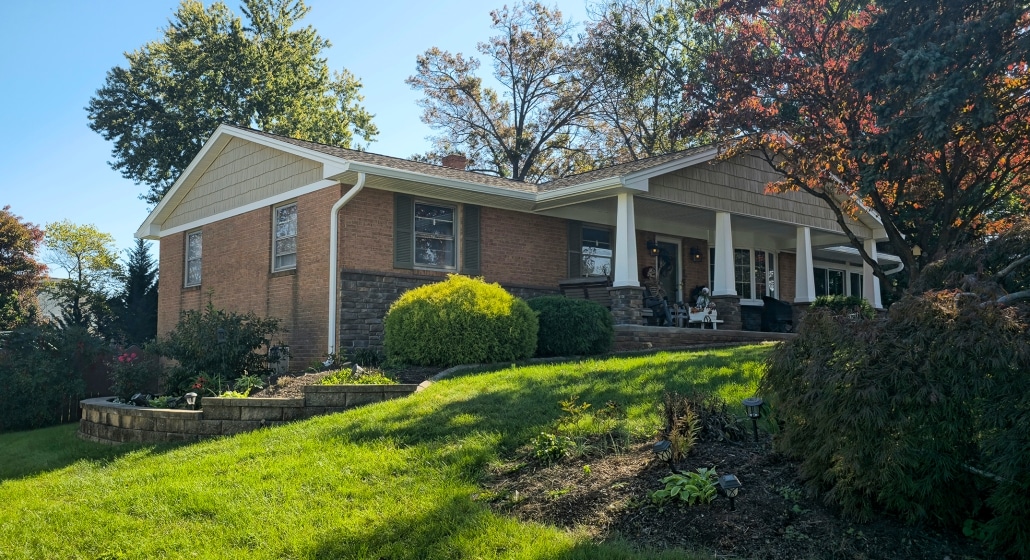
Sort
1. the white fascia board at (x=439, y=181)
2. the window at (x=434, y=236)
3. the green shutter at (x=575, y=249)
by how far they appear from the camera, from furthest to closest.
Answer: the green shutter at (x=575, y=249) < the window at (x=434, y=236) < the white fascia board at (x=439, y=181)

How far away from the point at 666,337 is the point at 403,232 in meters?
4.89

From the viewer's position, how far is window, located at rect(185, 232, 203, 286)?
17562mm

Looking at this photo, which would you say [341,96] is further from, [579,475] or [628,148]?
[579,475]

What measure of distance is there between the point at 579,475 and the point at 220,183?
13.7 m

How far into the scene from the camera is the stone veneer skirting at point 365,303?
42.3 feet

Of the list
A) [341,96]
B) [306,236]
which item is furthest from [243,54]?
[306,236]

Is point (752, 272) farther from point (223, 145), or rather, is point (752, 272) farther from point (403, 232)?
point (223, 145)

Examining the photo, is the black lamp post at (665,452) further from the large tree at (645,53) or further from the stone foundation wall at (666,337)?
the large tree at (645,53)

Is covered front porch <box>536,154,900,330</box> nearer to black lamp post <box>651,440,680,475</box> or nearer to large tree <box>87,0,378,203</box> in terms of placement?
black lamp post <box>651,440,680,475</box>

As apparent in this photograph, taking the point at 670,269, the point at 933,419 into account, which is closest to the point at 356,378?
the point at 933,419

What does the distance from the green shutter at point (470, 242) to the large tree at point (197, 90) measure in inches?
686

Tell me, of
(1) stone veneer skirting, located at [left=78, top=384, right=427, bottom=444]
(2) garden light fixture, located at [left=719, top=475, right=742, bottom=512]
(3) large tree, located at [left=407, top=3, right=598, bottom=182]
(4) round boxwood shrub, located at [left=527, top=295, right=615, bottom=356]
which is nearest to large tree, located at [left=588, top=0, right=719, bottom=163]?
(3) large tree, located at [left=407, top=3, right=598, bottom=182]

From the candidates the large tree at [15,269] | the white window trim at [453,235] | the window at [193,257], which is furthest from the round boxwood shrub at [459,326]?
the large tree at [15,269]

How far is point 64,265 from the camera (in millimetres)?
34094
